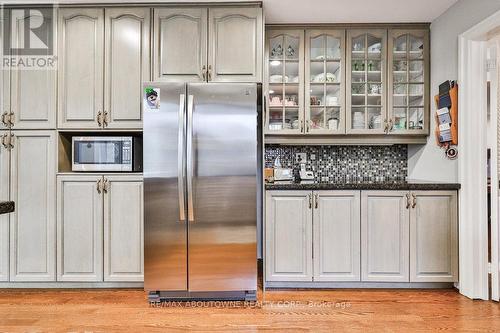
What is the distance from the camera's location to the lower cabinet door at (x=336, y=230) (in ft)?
8.63

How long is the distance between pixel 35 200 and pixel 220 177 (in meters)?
1.57

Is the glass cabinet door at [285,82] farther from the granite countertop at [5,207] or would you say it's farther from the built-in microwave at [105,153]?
the granite countertop at [5,207]

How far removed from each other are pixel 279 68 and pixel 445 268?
7.35 feet

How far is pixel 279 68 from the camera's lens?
3.04m

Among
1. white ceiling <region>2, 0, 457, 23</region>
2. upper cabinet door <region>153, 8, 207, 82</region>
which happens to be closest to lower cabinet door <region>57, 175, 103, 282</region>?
upper cabinet door <region>153, 8, 207, 82</region>

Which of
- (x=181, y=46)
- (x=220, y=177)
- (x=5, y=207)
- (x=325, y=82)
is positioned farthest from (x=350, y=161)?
(x=5, y=207)

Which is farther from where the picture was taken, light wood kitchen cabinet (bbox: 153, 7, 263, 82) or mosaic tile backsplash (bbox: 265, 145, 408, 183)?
mosaic tile backsplash (bbox: 265, 145, 408, 183)

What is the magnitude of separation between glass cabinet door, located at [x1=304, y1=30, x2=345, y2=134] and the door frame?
958 mm

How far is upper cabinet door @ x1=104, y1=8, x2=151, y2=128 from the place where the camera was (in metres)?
2.62

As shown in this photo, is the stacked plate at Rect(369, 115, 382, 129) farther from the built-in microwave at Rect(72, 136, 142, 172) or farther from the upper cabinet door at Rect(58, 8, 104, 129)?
the upper cabinet door at Rect(58, 8, 104, 129)

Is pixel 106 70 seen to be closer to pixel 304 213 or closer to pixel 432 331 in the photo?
pixel 304 213

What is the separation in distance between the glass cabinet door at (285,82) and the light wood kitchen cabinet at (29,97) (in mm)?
1836

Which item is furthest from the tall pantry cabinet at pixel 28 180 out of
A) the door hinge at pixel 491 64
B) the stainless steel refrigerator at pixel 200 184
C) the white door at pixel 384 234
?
the door hinge at pixel 491 64

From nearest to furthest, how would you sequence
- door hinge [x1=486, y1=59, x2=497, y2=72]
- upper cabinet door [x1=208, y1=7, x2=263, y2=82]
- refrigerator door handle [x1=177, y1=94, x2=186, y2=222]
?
1. refrigerator door handle [x1=177, y1=94, x2=186, y2=222]
2. door hinge [x1=486, y1=59, x2=497, y2=72]
3. upper cabinet door [x1=208, y1=7, x2=263, y2=82]
